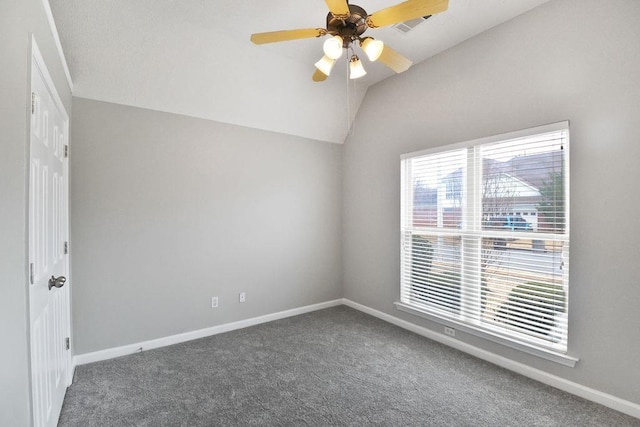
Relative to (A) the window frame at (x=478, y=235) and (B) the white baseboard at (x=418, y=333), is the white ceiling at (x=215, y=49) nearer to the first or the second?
(A) the window frame at (x=478, y=235)

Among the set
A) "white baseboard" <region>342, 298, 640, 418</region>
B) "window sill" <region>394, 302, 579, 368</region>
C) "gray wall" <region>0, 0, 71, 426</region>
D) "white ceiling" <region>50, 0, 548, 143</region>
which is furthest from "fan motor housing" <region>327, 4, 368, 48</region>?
"white baseboard" <region>342, 298, 640, 418</region>

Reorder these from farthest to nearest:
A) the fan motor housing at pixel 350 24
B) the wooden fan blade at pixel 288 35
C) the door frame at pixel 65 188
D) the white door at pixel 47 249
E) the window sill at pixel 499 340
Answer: the window sill at pixel 499 340, the wooden fan blade at pixel 288 35, the fan motor housing at pixel 350 24, the white door at pixel 47 249, the door frame at pixel 65 188

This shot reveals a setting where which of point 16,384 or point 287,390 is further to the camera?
point 287,390

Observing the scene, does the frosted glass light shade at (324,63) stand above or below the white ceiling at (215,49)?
below

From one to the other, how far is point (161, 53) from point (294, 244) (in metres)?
2.54

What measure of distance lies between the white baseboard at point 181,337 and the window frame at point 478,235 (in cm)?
137

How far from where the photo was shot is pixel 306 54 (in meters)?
3.15

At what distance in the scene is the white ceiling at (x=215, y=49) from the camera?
2.37 metres

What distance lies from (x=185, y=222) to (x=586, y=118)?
3.64 m

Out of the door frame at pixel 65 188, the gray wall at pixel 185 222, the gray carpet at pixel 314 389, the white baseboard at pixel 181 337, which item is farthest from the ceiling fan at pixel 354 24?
the white baseboard at pixel 181 337

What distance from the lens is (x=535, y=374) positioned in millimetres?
2508

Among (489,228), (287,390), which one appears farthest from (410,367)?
(489,228)

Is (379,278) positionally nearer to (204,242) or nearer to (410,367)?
(410,367)

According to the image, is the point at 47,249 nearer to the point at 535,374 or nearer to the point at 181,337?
the point at 181,337
